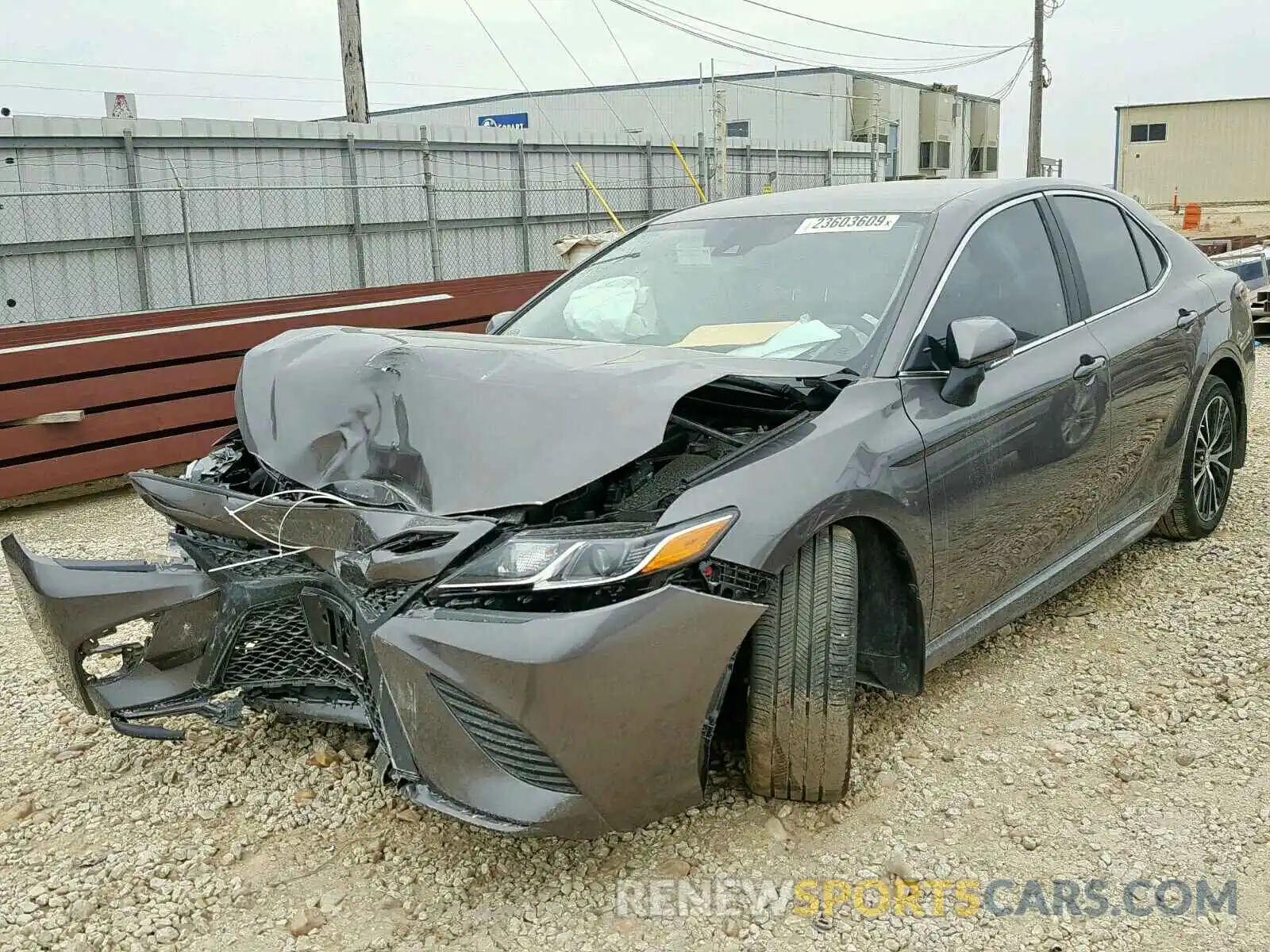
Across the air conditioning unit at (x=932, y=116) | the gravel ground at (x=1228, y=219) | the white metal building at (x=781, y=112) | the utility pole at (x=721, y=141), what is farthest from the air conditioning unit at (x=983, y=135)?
the utility pole at (x=721, y=141)

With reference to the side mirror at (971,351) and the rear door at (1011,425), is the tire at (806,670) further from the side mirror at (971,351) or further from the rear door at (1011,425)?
the side mirror at (971,351)

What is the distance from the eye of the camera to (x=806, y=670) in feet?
8.89

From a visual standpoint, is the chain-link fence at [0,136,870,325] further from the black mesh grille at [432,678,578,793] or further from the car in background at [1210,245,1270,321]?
the black mesh grille at [432,678,578,793]

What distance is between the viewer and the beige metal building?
47.9 m

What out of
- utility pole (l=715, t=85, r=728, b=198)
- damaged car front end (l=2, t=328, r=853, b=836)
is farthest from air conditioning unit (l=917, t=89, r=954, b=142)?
damaged car front end (l=2, t=328, r=853, b=836)

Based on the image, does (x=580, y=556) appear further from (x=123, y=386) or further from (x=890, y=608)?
(x=123, y=386)

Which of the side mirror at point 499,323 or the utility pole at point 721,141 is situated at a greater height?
the utility pole at point 721,141

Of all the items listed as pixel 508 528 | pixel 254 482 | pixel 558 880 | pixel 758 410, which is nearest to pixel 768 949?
pixel 558 880

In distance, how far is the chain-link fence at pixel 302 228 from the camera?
12.8 meters

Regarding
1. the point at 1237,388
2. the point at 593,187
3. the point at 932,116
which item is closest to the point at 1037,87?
the point at 932,116

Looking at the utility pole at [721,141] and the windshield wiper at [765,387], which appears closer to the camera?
the windshield wiper at [765,387]

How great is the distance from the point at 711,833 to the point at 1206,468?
308cm

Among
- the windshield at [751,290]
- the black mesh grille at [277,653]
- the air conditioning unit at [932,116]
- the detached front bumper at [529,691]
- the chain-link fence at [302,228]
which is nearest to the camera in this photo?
the detached front bumper at [529,691]

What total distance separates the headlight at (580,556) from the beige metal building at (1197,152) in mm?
50390
